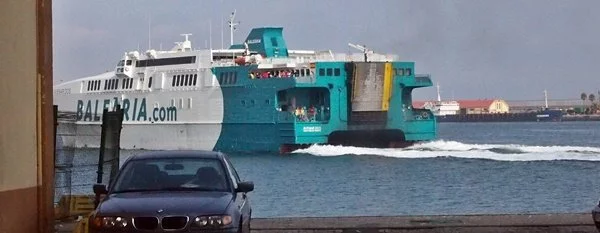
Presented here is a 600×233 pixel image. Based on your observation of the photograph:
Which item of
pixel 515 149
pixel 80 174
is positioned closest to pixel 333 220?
pixel 80 174

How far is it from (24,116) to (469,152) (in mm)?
53561

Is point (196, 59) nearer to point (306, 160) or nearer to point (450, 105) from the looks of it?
point (306, 160)

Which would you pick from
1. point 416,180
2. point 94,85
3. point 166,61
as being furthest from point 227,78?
point 416,180

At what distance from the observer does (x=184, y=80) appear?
6850 cm

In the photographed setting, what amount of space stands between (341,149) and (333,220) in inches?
1894

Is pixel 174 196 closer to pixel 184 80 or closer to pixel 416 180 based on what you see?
pixel 416 180

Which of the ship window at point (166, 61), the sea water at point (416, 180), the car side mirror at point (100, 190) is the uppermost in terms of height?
the ship window at point (166, 61)

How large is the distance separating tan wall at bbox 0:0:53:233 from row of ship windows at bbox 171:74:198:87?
182 feet

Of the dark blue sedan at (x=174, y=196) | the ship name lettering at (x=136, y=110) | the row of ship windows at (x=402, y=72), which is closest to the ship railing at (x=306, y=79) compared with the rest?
the row of ship windows at (x=402, y=72)

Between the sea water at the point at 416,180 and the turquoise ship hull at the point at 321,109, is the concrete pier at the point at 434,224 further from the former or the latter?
the turquoise ship hull at the point at 321,109

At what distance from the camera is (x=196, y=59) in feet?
225

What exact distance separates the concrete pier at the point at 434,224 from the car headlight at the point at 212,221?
3.95 meters

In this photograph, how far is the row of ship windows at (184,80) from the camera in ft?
221

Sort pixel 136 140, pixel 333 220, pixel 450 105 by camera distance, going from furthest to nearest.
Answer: pixel 450 105
pixel 136 140
pixel 333 220
